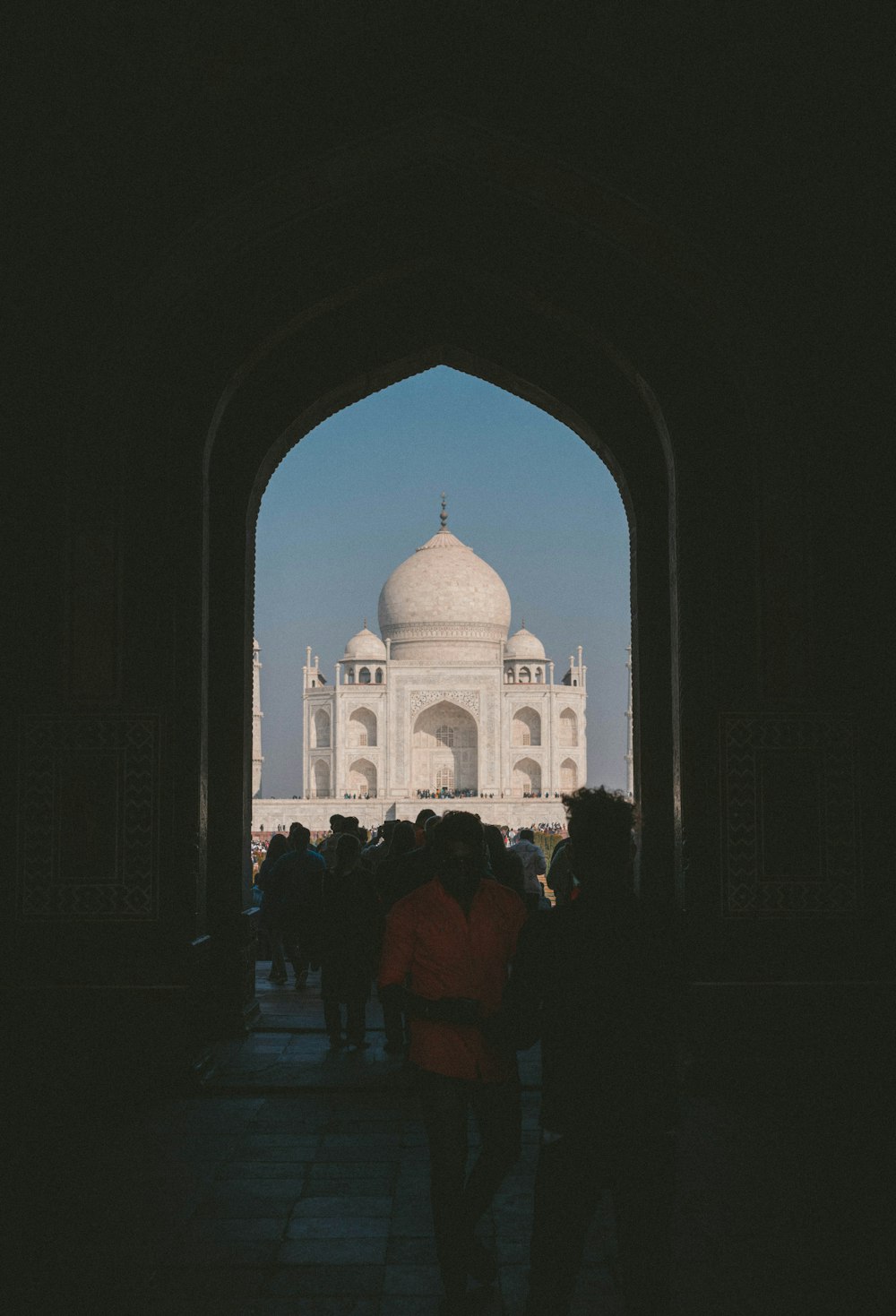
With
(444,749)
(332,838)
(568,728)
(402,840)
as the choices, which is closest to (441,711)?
(444,749)

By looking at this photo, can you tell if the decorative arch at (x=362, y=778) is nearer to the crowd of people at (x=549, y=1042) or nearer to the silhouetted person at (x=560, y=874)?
the silhouetted person at (x=560, y=874)

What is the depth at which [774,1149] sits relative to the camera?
413 cm

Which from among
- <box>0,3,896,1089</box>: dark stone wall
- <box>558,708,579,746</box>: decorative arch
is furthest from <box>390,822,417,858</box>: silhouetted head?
<box>558,708,579,746</box>: decorative arch

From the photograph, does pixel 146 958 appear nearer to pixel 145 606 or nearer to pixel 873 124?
pixel 145 606

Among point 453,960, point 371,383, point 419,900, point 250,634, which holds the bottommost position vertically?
point 453,960

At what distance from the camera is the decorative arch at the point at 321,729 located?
38281 mm

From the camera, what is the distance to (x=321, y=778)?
127ft

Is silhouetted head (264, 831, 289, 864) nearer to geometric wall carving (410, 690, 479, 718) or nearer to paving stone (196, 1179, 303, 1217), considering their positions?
paving stone (196, 1179, 303, 1217)

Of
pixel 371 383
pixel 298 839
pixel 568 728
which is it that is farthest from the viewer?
pixel 568 728

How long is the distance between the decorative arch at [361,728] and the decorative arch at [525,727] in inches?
155

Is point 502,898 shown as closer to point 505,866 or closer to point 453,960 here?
point 453,960

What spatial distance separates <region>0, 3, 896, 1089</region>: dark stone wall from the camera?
15.3 ft

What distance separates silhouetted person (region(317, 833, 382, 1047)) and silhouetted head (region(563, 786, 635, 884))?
3.26 meters

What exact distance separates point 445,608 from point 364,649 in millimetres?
3303
